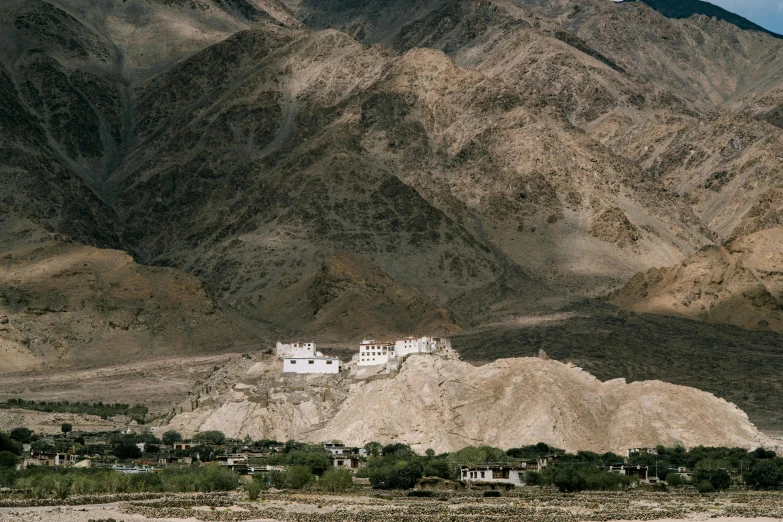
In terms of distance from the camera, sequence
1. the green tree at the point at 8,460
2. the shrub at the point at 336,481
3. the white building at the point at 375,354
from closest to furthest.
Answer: the shrub at the point at 336,481 → the green tree at the point at 8,460 → the white building at the point at 375,354

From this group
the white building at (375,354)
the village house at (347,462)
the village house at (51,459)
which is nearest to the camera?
the village house at (347,462)

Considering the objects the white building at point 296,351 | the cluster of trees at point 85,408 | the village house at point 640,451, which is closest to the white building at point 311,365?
the white building at point 296,351

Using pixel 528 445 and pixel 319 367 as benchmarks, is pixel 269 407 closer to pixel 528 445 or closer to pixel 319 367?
pixel 319 367

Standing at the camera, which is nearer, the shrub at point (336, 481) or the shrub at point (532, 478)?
the shrub at point (336, 481)

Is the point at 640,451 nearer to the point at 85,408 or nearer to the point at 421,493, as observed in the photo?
the point at 421,493

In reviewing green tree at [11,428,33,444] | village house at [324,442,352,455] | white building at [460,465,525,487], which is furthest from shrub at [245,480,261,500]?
green tree at [11,428,33,444]

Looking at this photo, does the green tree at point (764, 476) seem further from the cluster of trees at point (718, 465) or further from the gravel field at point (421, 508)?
the gravel field at point (421, 508)

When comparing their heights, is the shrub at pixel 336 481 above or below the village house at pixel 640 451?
below
